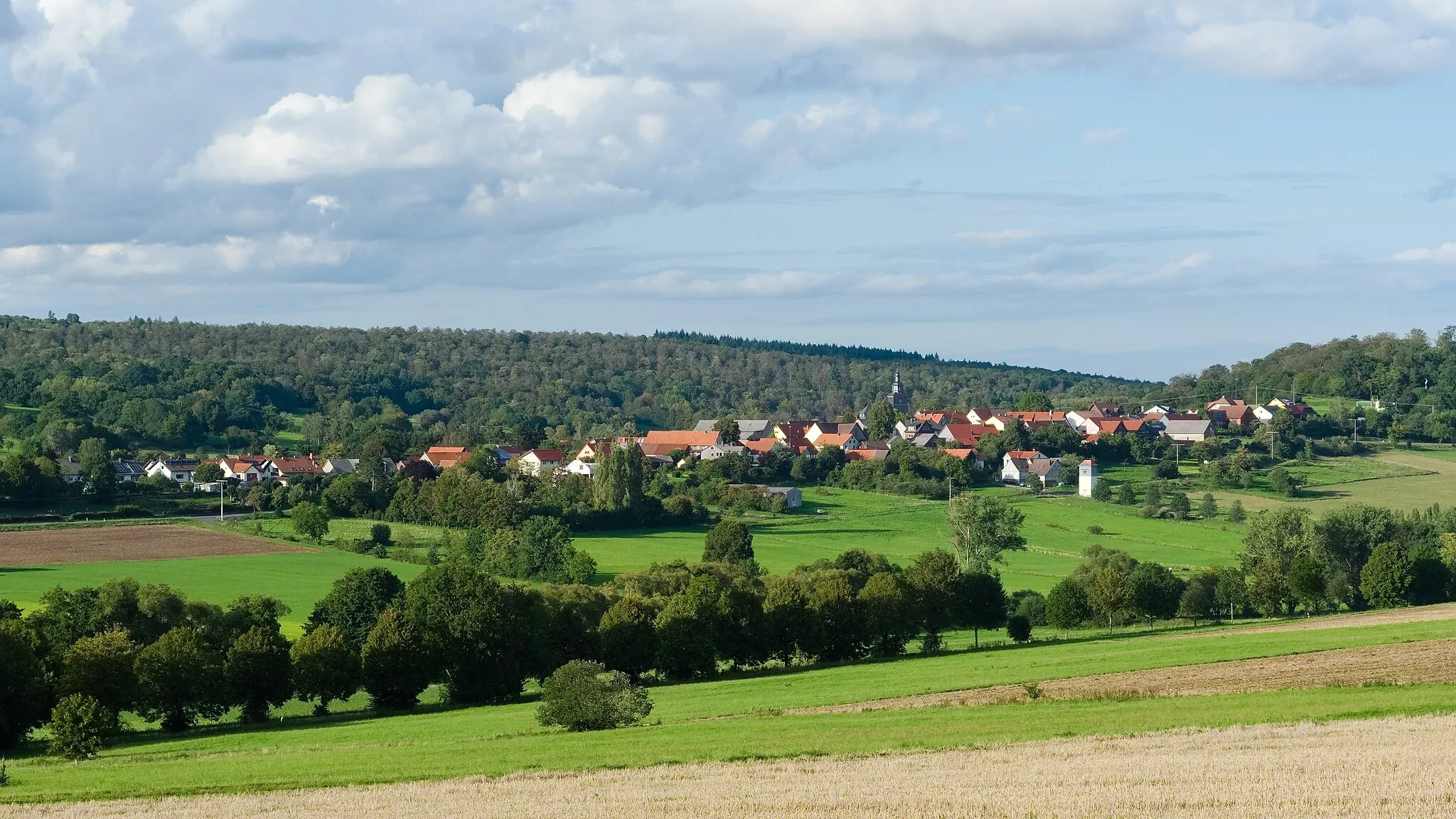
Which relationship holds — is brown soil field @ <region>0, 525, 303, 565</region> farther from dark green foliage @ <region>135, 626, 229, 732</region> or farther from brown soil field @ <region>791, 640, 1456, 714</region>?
brown soil field @ <region>791, 640, 1456, 714</region>

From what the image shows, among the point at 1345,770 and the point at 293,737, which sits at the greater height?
the point at 1345,770

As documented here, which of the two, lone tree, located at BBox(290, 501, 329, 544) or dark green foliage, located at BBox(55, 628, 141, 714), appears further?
lone tree, located at BBox(290, 501, 329, 544)

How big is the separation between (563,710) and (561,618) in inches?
619

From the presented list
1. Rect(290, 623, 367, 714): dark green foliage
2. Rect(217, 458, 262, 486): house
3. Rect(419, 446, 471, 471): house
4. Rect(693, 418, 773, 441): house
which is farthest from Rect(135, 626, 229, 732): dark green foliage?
Rect(693, 418, 773, 441): house

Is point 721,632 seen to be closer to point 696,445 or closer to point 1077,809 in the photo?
point 1077,809

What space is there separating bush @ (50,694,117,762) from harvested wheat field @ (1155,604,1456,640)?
38.8 m

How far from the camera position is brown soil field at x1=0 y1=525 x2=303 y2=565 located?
85.0 meters

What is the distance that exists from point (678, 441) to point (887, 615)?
102m

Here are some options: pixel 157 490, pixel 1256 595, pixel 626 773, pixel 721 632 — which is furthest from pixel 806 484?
pixel 626 773

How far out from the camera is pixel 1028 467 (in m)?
134

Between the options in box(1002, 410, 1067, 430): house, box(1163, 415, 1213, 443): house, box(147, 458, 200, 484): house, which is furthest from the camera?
box(1002, 410, 1067, 430): house

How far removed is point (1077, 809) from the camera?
914 inches

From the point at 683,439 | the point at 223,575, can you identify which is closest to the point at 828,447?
the point at 683,439

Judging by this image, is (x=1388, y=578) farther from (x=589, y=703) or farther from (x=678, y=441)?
(x=678, y=441)
